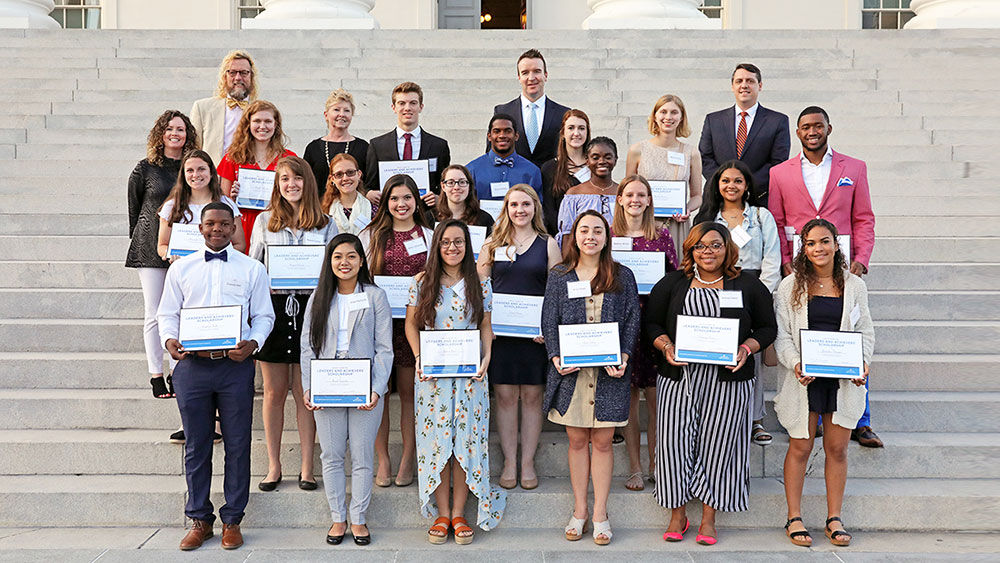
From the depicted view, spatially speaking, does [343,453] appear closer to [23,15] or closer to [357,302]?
[357,302]

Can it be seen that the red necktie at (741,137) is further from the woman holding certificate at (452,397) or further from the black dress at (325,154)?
the black dress at (325,154)

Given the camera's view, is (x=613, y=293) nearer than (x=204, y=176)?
Yes

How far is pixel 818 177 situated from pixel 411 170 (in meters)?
2.90

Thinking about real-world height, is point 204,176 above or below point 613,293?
above

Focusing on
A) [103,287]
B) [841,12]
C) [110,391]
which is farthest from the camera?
[841,12]

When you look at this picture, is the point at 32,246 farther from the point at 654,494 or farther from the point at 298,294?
the point at 654,494

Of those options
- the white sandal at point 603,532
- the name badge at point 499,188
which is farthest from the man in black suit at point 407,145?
the white sandal at point 603,532

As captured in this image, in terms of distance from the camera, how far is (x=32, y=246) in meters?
7.48

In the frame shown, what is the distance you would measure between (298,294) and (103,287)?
261cm

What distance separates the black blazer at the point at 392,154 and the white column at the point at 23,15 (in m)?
9.09

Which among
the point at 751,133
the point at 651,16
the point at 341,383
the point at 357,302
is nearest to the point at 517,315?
the point at 357,302

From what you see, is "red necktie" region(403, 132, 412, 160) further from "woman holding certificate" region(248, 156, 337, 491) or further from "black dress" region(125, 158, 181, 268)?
"black dress" region(125, 158, 181, 268)

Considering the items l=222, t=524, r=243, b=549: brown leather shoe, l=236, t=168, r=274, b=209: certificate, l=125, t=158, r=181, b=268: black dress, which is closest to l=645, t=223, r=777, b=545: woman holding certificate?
l=222, t=524, r=243, b=549: brown leather shoe

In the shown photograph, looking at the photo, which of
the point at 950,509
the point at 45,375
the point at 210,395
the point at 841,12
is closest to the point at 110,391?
the point at 45,375
